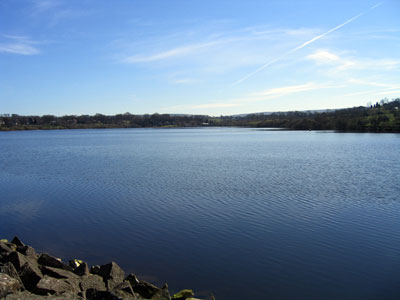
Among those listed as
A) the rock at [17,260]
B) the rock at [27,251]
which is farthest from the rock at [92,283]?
the rock at [27,251]

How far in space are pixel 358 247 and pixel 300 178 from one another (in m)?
11.2

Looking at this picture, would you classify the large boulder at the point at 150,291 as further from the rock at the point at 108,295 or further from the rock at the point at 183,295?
the rock at the point at 108,295

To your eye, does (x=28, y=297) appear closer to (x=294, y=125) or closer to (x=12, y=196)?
(x=12, y=196)

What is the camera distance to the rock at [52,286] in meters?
6.26

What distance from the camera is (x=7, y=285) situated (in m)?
6.15

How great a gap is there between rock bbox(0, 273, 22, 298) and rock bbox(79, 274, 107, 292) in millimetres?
1239

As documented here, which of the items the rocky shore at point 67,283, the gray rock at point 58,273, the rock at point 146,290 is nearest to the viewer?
the rocky shore at point 67,283

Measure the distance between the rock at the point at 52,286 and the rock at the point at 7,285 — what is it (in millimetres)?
432

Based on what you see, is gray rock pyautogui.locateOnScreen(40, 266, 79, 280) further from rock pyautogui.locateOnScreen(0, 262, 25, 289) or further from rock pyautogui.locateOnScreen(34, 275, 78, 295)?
rock pyautogui.locateOnScreen(0, 262, 25, 289)

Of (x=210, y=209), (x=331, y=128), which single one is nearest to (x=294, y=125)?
(x=331, y=128)

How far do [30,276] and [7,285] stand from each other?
719 millimetres

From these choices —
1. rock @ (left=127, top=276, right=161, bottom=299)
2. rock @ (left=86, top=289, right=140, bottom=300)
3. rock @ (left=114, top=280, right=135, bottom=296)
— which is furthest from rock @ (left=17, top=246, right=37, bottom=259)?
rock @ (left=127, top=276, right=161, bottom=299)

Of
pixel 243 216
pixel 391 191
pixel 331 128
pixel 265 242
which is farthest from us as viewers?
pixel 331 128

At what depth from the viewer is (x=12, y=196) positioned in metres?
17.4
